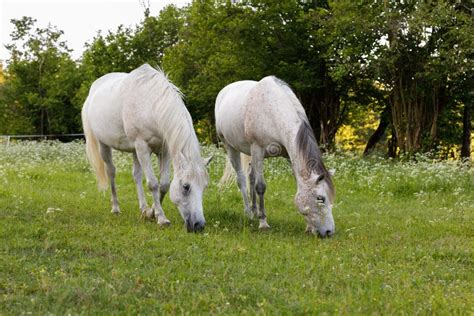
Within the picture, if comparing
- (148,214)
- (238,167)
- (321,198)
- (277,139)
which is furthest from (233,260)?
(238,167)


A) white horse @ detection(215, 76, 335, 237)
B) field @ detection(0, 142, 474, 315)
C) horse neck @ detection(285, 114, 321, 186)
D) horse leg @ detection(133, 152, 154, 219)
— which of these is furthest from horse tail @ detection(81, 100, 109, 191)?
horse neck @ detection(285, 114, 321, 186)

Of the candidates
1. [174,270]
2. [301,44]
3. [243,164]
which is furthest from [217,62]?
[174,270]

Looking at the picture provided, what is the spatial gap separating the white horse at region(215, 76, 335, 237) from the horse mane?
0.90 m

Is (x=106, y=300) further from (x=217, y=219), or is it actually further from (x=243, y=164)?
(x=243, y=164)

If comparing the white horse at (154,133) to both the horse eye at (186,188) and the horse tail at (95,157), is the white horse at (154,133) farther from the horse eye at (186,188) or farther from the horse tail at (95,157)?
the horse tail at (95,157)

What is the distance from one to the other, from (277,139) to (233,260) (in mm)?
2399

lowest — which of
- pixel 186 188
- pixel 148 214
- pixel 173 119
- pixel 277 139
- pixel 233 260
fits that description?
pixel 148 214

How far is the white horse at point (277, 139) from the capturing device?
697cm

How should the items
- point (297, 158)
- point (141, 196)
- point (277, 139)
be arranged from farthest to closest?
point (141, 196)
point (277, 139)
point (297, 158)

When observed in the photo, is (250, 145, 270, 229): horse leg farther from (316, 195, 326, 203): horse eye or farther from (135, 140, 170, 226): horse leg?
(135, 140, 170, 226): horse leg

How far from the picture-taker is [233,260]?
569cm

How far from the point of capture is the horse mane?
7461 mm

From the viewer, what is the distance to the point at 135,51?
43281 mm

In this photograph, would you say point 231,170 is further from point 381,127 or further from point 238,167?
point 381,127
